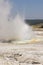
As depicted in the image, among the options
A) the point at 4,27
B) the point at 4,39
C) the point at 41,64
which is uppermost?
the point at 4,27

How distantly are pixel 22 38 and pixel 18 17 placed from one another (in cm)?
165

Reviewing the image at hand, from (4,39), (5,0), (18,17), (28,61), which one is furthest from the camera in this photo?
(18,17)

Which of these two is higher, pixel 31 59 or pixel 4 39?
pixel 4 39

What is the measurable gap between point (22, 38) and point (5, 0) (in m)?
2.29

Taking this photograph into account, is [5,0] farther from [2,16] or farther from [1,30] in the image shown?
[1,30]

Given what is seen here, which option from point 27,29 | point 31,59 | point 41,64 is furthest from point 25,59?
point 27,29

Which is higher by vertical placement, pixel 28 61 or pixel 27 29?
pixel 27 29

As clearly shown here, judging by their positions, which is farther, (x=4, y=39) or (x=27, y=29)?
(x=27, y=29)

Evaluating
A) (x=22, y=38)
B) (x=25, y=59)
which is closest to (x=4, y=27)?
(x=22, y=38)

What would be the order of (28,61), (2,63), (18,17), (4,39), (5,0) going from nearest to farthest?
(2,63) < (28,61) < (4,39) < (5,0) < (18,17)

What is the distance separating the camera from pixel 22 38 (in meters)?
12.5

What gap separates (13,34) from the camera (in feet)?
40.2

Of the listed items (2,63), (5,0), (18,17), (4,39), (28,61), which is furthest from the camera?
(18,17)

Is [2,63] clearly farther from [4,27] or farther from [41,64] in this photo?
[4,27]
